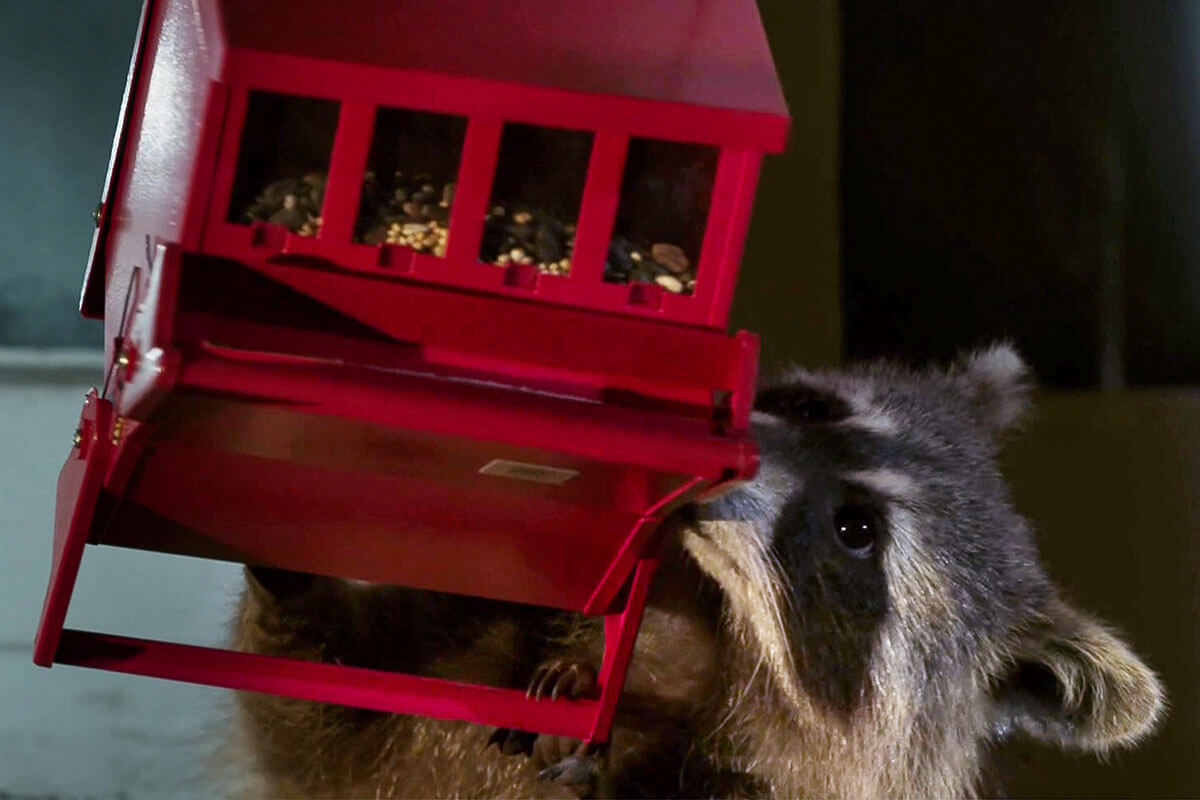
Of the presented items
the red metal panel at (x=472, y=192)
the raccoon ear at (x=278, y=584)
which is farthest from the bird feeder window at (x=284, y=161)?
the raccoon ear at (x=278, y=584)

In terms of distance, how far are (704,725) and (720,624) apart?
157 mm

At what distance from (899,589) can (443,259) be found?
0.94 m

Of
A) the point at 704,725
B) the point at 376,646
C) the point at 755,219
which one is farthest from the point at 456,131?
the point at 755,219

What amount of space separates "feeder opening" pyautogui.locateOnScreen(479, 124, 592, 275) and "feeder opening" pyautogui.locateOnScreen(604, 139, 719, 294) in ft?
0.14

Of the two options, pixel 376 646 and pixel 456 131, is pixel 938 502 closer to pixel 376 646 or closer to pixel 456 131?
pixel 376 646

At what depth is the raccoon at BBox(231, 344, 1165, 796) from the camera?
68.0 inches

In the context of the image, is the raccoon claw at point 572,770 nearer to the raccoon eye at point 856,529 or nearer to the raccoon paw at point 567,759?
the raccoon paw at point 567,759

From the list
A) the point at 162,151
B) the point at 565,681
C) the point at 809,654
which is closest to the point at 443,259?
the point at 162,151

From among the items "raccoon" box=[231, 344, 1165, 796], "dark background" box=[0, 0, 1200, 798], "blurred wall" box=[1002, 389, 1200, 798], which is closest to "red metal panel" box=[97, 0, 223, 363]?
"raccoon" box=[231, 344, 1165, 796]

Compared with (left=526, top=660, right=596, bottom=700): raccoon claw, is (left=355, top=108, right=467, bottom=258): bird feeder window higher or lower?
higher

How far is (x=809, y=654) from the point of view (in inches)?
66.6

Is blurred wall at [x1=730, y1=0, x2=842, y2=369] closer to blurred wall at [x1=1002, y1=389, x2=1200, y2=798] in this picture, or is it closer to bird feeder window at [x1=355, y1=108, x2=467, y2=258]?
blurred wall at [x1=1002, y1=389, x2=1200, y2=798]

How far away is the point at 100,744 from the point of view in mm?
2203

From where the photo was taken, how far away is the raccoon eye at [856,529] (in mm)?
1735
